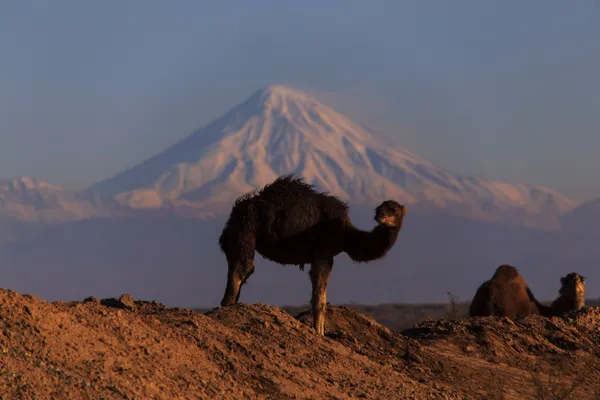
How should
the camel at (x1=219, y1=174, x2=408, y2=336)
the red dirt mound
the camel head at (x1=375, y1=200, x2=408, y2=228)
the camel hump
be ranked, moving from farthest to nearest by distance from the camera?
1. the camel hump
2. the camel at (x1=219, y1=174, x2=408, y2=336)
3. the camel head at (x1=375, y1=200, x2=408, y2=228)
4. the red dirt mound

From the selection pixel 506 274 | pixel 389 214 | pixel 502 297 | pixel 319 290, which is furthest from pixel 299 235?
pixel 506 274

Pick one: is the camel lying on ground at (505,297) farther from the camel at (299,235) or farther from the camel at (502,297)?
the camel at (299,235)

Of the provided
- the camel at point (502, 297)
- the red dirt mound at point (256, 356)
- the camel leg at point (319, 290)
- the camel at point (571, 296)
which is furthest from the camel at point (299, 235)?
the camel at point (571, 296)

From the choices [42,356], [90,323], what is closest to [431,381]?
[90,323]

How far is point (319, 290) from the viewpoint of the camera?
1616 centimetres

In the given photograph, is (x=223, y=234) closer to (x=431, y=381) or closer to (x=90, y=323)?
(x=431, y=381)

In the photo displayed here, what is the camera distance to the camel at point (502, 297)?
2180 centimetres

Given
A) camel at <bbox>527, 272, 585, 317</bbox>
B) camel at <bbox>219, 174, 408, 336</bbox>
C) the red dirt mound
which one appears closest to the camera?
the red dirt mound

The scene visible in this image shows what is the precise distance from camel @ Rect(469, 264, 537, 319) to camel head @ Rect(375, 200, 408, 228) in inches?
252

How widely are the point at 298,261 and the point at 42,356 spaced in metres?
7.00

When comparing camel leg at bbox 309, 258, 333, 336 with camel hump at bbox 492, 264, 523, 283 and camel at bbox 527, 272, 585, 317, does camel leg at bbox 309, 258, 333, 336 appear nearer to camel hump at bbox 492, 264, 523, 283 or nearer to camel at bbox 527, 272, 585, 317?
camel hump at bbox 492, 264, 523, 283

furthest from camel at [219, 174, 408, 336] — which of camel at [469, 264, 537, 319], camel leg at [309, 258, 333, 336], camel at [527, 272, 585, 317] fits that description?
camel at [527, 272, 585, 317]

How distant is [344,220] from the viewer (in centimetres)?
1659

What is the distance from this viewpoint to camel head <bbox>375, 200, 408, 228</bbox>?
15867mm
